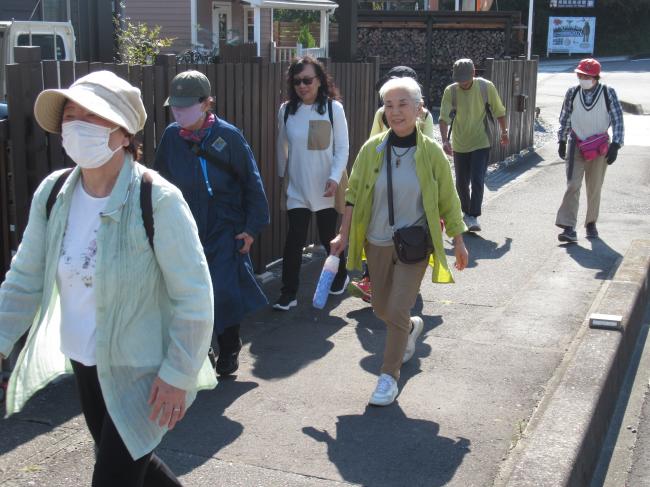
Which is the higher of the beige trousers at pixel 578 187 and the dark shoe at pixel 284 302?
the beige trousers at pixel 578 187

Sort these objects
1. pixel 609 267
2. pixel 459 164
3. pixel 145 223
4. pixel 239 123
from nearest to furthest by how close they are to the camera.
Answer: pixel 145 223
pixel 239 123
pixel 609 267
pixel 459 164

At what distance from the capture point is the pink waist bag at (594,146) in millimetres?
9477

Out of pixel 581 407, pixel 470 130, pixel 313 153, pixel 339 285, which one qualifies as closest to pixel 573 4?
pixel 470 130

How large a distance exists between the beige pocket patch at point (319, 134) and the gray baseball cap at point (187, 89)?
2.00 metres

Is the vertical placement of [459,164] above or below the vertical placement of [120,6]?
below

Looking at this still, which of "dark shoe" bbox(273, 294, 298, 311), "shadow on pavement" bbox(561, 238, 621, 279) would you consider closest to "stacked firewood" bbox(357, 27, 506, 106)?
"shadow on pavement" bbox(561, 238, 621, 279)

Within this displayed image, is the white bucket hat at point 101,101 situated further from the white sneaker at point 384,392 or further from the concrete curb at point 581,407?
the white sneaker at point 384,392

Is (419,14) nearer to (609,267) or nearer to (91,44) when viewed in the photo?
(91,44)

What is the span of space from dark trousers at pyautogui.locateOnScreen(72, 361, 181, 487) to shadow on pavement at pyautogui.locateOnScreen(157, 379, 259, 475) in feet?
4.06

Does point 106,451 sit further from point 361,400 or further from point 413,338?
point 413,338

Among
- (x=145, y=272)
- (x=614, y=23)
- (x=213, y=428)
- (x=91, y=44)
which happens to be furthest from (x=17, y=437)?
(x=614, y=23)

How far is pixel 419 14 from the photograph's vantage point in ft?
77.5

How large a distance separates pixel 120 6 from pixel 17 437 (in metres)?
15.4

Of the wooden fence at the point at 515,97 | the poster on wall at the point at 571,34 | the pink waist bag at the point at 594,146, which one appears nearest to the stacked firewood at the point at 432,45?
the wooden fence at the point at 515,97
